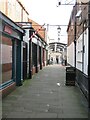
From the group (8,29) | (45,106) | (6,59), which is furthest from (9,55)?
(45,106)

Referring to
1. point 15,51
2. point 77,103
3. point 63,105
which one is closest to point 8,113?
point 63,105

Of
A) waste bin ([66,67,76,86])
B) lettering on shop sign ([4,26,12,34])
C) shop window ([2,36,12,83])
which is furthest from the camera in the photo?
waste bin ([66,67,76,86])

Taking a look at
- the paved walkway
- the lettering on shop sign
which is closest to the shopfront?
the lettering on shop sign

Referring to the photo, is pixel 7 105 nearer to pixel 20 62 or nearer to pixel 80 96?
pixel 80 96

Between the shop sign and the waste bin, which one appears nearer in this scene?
the shop sign

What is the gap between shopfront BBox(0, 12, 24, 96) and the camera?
12.8 m

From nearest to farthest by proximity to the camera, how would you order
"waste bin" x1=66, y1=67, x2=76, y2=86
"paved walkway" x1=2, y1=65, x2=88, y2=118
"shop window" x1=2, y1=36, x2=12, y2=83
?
"paved walkway" x1=2, y1=65, x2=88, y2=118 < "shop window" x1=2, y1=36, x2=12, y2=83 < "waste bin" x1=66, y1=67, x2=76, y2=86

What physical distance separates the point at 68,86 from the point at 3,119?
30.8 feet

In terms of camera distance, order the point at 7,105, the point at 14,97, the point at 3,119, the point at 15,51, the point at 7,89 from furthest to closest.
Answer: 1. the point at 15,51
2. the point at 7,89
3. the point at 14,97
4. the point at 7,105
5. the point at 3,119

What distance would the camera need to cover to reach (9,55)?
1483 centimetres

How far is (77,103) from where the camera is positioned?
1134 cm

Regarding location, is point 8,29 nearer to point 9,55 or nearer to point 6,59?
point 6,59

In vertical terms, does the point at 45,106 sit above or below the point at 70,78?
below

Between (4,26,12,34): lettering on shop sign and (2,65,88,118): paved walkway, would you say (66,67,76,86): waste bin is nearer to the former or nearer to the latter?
(2,65,88,118): paved walkway
